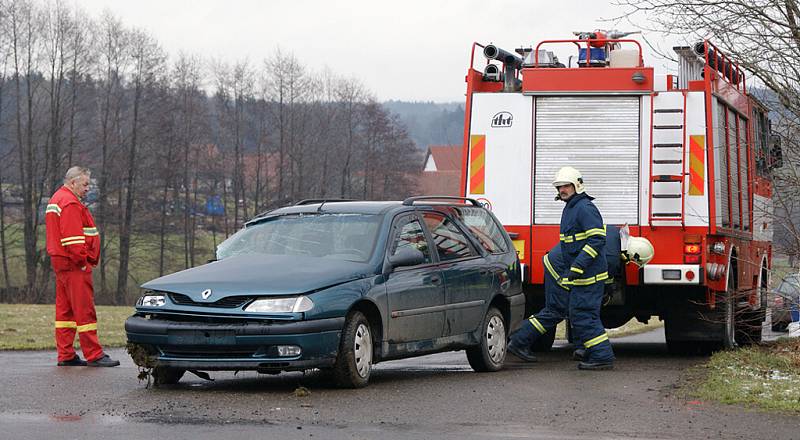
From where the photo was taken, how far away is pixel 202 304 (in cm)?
962

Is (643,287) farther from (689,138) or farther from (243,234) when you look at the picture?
(243,234)

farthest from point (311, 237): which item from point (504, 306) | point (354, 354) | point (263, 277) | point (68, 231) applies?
point (68, 231)

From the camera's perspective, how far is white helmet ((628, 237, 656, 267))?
13234 mm

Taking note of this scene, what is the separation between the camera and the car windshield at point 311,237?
10680 mm

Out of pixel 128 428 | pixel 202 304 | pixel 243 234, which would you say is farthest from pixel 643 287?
pixel 128 428

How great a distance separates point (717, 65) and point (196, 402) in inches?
303

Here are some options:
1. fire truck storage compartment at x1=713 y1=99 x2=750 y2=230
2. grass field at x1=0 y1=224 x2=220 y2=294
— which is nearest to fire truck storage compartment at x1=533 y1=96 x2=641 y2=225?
fire truck storage compartment at x1=713 y1=99 x2=750 y2=230

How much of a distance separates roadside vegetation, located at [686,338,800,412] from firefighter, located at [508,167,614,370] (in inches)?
38.4

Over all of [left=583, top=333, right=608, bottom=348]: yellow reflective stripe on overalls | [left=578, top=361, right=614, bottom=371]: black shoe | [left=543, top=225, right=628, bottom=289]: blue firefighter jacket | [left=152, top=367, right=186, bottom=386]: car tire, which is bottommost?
[left=578, top=361, right=614, bottom=371]: black shoe

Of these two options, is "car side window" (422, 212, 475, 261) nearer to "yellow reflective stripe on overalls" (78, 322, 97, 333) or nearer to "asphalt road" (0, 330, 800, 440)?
A: "asphalt road" (0, 330, 800, 440)

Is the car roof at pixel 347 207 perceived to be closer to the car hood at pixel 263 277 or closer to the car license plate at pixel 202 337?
the car hood at pixel 263 277

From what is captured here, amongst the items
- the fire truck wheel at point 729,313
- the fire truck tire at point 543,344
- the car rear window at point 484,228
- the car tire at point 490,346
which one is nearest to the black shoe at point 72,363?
the car tire at point 490,346

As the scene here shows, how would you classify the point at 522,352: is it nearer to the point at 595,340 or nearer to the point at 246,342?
the point at 595,340

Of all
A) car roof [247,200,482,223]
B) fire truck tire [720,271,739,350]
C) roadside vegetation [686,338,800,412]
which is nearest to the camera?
roadside vegetation [686,338,800,412]
